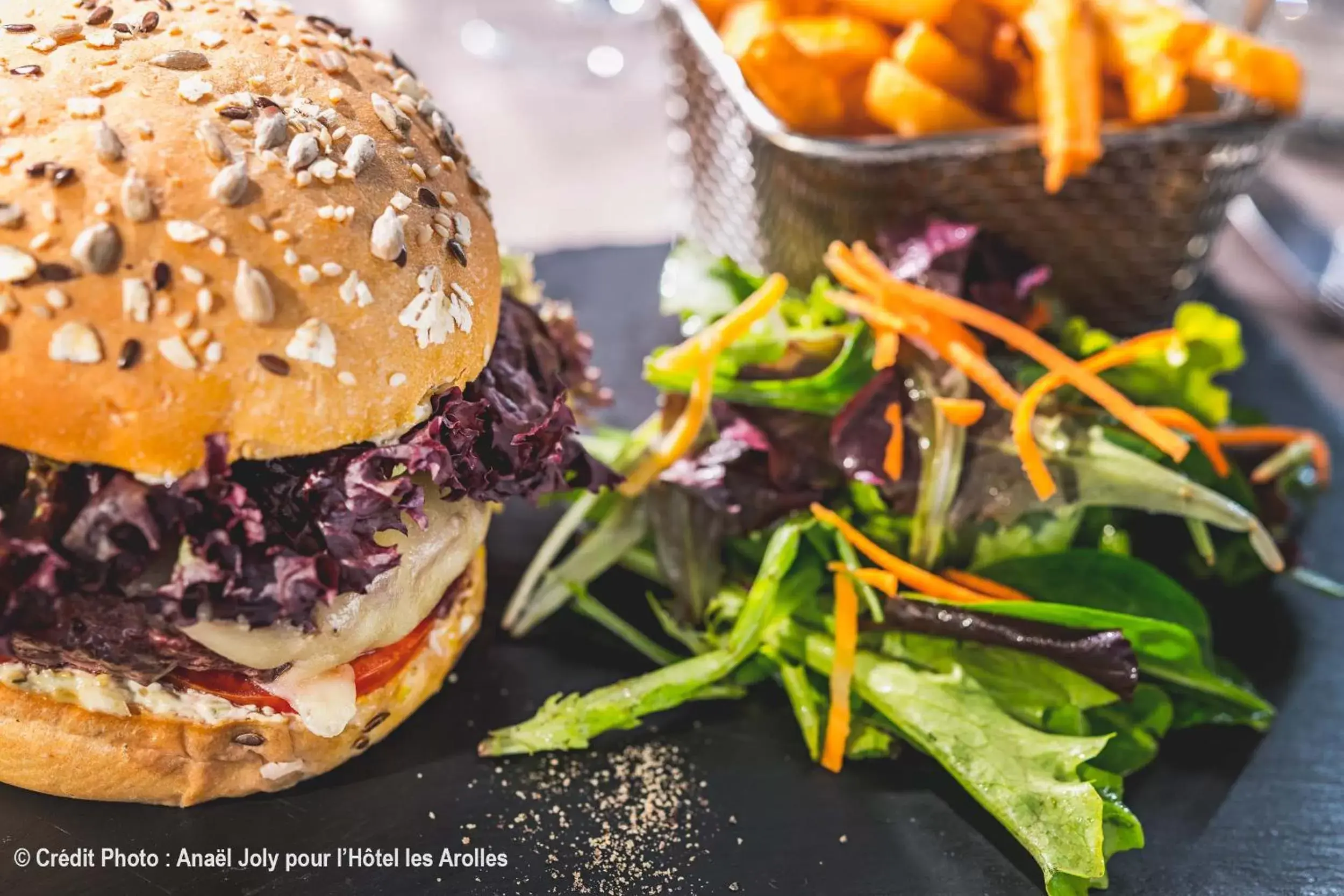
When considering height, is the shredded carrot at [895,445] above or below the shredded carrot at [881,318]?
below

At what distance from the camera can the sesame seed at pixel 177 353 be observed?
5.53 feet

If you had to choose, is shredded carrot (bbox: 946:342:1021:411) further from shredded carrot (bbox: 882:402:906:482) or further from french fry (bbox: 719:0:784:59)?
french fry (bbox: 719:0:784:59)

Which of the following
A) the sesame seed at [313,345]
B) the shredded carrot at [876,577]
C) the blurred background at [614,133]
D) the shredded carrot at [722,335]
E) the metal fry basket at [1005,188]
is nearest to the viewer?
the sesame seed at [313,345]

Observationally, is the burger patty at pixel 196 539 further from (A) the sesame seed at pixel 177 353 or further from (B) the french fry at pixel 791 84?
(B) the french fry at pixel 791 84

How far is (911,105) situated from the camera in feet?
9.48

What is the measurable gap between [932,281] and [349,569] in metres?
1.72

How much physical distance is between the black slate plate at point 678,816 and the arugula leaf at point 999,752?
3.6 inches

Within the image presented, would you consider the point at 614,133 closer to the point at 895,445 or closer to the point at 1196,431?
Answer: the point at 895,445

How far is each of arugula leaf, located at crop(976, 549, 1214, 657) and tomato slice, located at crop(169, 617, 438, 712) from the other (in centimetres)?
133

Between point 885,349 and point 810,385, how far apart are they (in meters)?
0.21

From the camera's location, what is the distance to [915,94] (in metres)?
2.87

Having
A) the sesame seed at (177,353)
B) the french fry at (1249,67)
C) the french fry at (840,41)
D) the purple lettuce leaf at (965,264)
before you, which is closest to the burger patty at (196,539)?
the sesame seed at (177,353)

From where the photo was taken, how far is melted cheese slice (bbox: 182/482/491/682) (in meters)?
1.82

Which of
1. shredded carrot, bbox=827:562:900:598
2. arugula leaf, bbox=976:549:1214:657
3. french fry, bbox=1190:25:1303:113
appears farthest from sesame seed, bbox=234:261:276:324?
french fry, bbox=1190:25:1303:113
